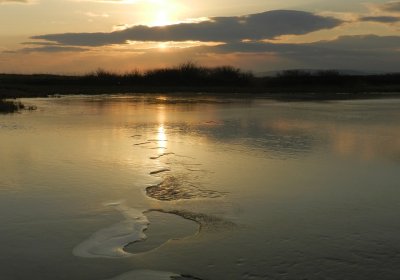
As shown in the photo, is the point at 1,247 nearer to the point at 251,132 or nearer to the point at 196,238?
the point at 196,238

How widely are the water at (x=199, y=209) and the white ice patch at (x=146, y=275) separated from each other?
0.6 inches

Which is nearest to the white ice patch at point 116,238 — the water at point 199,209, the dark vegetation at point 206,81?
the water at point 199,209

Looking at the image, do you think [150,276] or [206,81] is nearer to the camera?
[150,276]

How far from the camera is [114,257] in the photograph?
13.5 ft

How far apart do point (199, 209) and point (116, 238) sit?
1.29m

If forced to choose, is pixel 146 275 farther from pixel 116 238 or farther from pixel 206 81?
pixel 206 81

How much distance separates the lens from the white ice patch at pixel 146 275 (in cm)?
368

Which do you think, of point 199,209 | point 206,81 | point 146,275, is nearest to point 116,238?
point 146,275

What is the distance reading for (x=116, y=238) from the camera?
4590 mm

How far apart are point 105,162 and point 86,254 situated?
4285 millimetres

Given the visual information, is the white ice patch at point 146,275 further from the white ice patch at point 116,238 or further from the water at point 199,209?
the white ice patch at point 116,238

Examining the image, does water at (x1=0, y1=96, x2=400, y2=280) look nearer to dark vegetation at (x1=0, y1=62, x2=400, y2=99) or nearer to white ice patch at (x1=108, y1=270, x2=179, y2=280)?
white ice patch at (x1=108, y1=270, x2=179, y2=280)

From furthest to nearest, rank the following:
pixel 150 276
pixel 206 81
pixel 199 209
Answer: pixel 206 81, pixel 199 209, pixel 150 276

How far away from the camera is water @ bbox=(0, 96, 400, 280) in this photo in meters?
3.94
